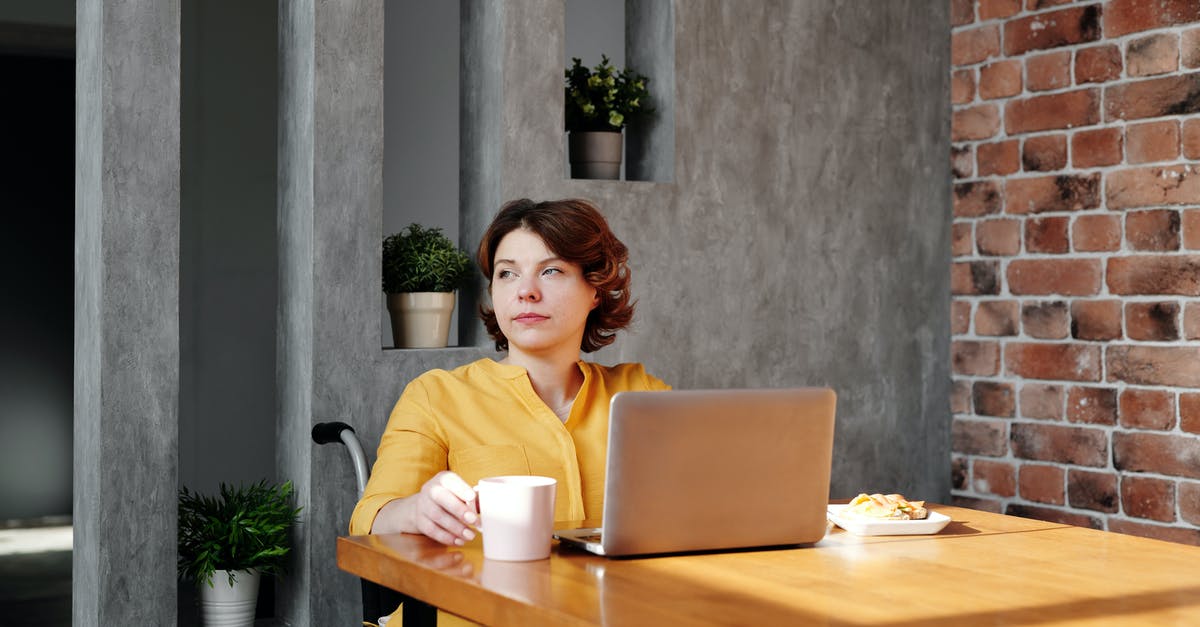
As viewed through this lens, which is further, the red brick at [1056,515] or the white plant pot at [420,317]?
the red brick at [1056,515]

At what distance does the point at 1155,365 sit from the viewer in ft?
10.6

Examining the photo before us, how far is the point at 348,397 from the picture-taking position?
2715 millimetres

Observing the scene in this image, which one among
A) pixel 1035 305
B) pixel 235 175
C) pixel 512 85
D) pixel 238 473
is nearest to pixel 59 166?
pixel 235 175

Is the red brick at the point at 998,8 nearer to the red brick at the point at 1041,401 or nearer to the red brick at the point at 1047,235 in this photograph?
the red brick at the point at 1047,235

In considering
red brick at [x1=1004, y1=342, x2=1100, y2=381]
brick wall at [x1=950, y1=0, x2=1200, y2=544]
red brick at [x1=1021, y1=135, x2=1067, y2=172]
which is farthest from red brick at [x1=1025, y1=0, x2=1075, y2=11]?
red brick at [x1=1004, y1=342, x2=1100, y2=381]

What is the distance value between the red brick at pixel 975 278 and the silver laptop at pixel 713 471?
2.18 metres

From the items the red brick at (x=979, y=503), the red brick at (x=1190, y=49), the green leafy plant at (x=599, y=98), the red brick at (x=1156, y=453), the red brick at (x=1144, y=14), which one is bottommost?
the red brick at (x=979, y=503)

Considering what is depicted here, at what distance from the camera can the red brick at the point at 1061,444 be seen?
3.36 meters

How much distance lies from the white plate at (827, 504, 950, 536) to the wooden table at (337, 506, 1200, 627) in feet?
0.05

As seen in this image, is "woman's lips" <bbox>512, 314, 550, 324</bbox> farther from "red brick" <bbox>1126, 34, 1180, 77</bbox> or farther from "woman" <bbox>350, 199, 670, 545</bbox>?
"red brick" <bbox>1126, 34, 1180, 77</bbox>

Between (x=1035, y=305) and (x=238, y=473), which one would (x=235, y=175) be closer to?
(x=238, y=473)

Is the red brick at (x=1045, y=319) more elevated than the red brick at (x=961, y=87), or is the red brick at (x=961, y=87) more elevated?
the red brick at (x=961, y=87)

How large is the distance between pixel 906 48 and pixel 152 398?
2.33 meters

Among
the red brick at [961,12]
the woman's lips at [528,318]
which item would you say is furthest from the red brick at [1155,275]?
the woman's lips at [528,318]
